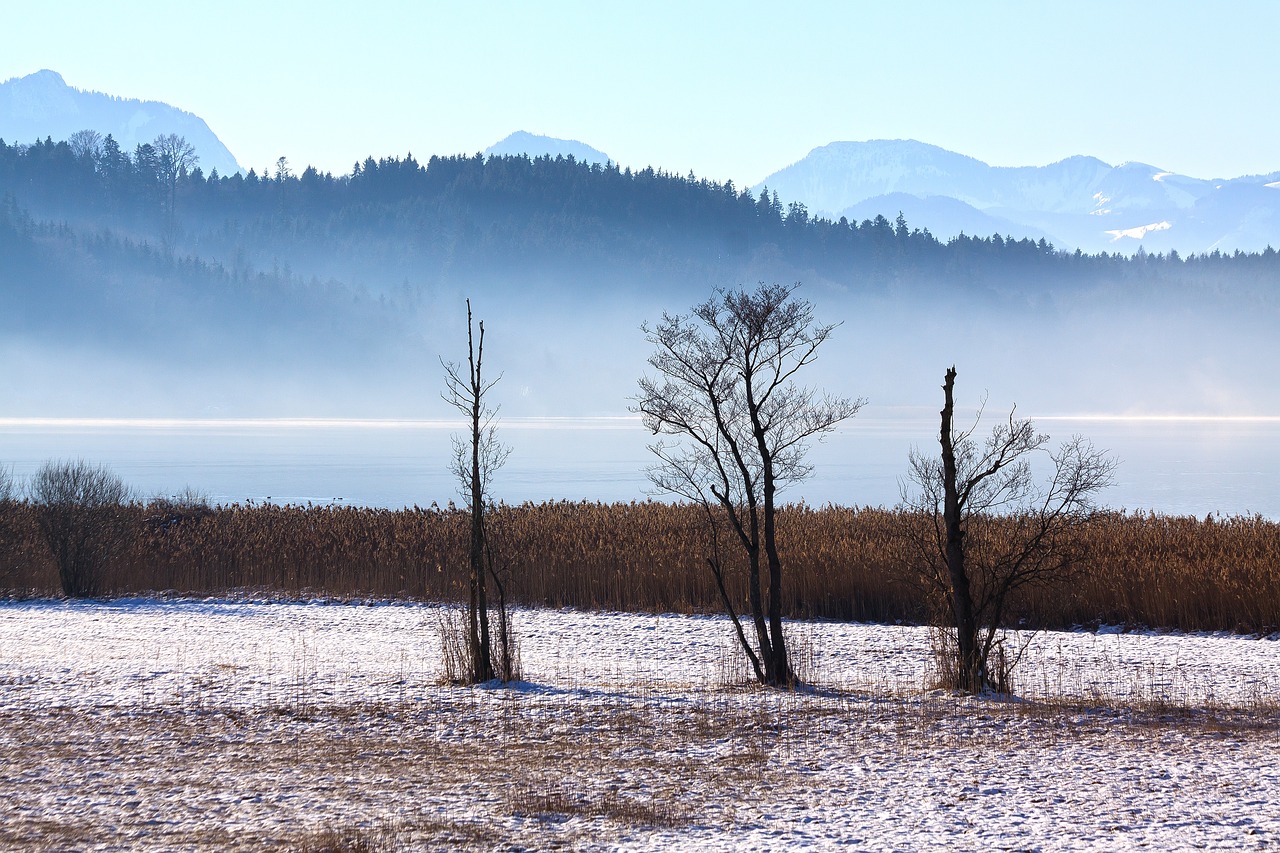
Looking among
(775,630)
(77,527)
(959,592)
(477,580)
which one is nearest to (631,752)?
(775,630)

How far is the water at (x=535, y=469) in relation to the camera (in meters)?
70.6

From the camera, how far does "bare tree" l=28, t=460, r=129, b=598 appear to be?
27.6m

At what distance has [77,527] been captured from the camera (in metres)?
27.6

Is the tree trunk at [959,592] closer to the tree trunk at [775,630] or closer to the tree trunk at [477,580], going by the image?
the tree trunk at [775,630]

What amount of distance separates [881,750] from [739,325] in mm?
6386

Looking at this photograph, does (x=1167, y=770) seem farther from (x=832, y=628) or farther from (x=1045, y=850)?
(x=832, y=628)

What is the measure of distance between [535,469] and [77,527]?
79.2 metres

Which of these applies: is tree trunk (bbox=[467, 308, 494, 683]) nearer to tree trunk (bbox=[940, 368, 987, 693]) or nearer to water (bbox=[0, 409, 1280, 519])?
tree trunk (bbox=[940, 368, 987, 693])

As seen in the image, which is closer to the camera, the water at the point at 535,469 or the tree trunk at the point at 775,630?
the tree trunk at the point at 775,630

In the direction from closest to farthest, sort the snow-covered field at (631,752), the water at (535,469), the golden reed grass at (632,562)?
the snow-covered field at (631,752) → the golden reed grass at (632,562) → the water at (535,469)

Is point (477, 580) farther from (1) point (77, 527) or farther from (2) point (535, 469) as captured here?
(2) point (535, 469)

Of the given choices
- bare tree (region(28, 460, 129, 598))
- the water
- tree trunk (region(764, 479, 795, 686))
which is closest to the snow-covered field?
tree trunk (region(764, 479, 795, 686))

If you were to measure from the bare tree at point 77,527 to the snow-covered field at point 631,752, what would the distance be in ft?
30.7

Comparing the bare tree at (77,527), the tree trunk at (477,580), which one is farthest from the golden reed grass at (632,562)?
the tree trunk at (477,580)
